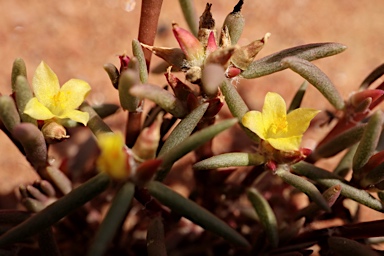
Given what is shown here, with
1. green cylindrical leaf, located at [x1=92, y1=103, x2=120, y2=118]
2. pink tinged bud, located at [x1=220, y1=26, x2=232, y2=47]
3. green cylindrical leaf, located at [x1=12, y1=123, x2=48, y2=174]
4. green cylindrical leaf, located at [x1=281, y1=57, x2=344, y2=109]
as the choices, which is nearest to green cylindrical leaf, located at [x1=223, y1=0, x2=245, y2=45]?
pink tinged bud, located at [x1=220, y1=26, x2=232, y2=47]

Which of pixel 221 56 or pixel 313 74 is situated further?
pixel 313 74

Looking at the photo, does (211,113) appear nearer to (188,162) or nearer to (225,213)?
(225,213)

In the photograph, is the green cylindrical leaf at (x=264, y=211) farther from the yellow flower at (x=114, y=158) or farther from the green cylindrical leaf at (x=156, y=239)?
the yellow flower at (x=114, y=158)

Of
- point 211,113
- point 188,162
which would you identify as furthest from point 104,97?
point 211,113

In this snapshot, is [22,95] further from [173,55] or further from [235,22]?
[235,22]

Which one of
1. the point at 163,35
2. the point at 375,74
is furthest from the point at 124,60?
the point at 163,35

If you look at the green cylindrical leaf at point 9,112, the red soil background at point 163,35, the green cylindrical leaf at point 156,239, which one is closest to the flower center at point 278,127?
the green cylindrical leaf at point 156,239
